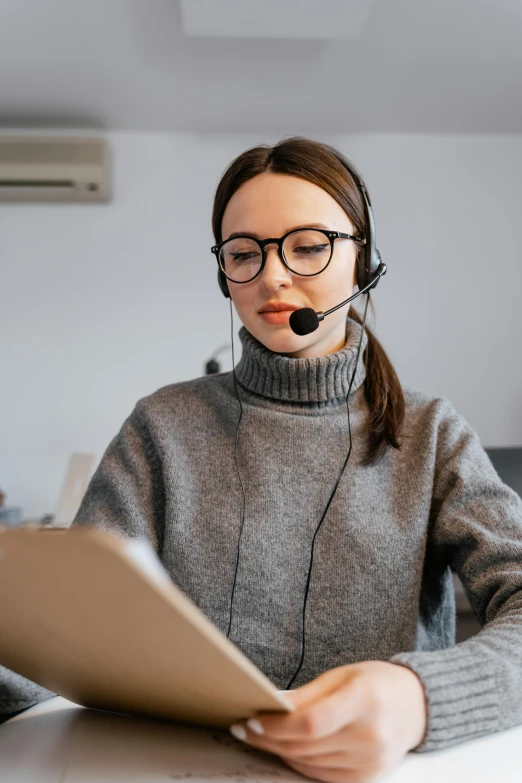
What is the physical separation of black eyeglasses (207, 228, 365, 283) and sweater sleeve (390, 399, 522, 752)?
0.25m

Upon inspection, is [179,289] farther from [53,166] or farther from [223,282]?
[223,282]

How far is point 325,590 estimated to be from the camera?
845mm

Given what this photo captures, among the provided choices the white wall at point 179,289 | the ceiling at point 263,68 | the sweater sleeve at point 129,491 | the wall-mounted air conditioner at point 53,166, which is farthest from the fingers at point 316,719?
the wall-mounted air conditioner at point 53,166

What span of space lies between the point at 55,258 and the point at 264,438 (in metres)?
2.00

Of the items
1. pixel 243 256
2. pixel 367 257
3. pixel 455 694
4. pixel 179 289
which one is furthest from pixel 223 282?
pixel 179 289

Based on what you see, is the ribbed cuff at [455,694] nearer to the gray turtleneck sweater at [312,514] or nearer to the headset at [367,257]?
the gray turtleneck sweater at [312,514]

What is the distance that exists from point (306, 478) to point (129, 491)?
8.5 inches

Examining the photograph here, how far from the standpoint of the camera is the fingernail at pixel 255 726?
1.56ft

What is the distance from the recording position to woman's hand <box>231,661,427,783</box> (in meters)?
0.47

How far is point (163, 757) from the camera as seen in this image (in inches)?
20.6

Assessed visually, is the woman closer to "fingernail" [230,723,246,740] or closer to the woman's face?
the woman's face

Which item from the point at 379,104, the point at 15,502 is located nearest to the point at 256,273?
the point at 379,104

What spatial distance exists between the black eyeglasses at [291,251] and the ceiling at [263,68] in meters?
1.24

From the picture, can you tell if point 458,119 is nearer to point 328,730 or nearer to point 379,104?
point 379,104
